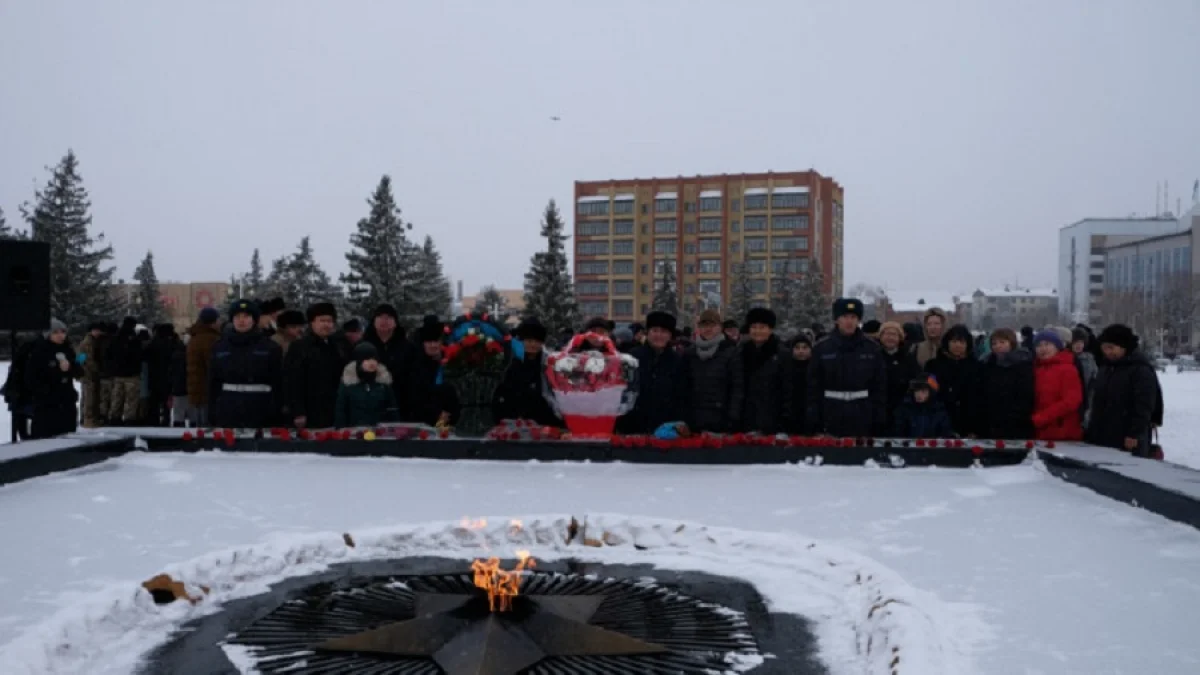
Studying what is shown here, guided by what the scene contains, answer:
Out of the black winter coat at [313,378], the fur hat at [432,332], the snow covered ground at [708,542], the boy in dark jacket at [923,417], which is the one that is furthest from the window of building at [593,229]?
the snow covered ground at [708,542]

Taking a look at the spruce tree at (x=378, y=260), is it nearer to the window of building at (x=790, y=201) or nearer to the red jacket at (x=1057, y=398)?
the red jacket at (x=1057, y=398)

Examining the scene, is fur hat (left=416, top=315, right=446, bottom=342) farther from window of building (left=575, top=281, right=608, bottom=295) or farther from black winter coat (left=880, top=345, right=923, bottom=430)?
window of building (left=575, top=281, right=608, bottom=295)

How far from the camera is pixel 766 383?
29.3ft

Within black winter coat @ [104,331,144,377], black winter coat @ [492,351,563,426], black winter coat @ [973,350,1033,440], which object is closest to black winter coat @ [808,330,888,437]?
black winter coat @ [973,350,1033,440]

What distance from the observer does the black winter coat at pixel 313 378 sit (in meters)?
9.12

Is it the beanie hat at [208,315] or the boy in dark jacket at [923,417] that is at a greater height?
the beanie hat at [208,315]

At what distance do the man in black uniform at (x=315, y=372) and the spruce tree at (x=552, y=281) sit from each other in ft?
88.4

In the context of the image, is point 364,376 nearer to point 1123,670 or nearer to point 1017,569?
point 1017,569

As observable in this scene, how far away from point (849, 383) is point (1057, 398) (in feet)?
6.34

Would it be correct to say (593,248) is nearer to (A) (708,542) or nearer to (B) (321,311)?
(B) (321,311)

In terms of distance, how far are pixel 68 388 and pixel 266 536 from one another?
7.01 meters

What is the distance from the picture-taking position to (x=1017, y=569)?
5.07 m

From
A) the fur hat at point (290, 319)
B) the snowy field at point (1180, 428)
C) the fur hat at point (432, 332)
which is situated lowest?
the snowy field at point (1180, 428)

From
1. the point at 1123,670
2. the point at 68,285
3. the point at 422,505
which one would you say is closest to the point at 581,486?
the point at 422,505
